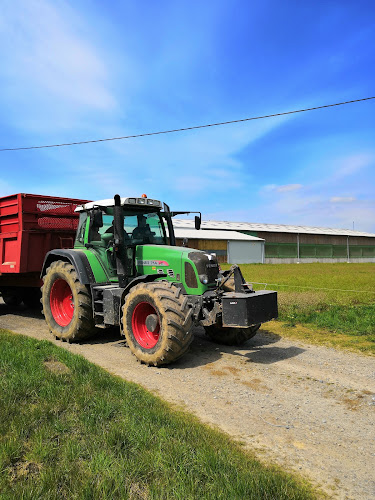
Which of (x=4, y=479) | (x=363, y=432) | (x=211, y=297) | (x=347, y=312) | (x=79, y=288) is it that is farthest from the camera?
(x=347, y=312)

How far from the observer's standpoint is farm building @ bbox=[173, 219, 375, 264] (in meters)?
48.4

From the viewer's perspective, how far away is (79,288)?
7.43 m

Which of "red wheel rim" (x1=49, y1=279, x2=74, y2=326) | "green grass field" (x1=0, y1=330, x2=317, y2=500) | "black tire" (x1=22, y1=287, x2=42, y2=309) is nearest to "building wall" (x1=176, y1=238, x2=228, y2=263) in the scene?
"black tire" (x1=22, y1=287, x2=42, y2=309)

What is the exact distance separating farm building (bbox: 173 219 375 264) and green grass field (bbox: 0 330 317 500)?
37384 mm

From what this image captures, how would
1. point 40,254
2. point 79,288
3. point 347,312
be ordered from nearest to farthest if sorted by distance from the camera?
point 79,288, point 40,254, point 347,312

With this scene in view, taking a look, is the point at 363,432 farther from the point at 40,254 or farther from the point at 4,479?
the point at 40,254

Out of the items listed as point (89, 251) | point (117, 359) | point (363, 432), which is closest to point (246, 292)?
point (117, 359)

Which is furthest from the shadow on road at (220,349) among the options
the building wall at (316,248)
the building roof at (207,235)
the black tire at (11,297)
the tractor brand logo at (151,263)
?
the building wall at (316,248)

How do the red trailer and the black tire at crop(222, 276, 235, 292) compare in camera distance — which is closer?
the black tire at crop(222, 276, 235, 292)

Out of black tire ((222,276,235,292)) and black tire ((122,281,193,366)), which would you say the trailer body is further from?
black tire ((222,276,235,292))

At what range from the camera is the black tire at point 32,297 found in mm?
10864

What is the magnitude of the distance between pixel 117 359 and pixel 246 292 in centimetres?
242

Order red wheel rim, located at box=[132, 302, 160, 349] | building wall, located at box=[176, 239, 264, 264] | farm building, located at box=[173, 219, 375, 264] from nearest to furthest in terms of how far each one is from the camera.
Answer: red wheel rim, located at box=[132, 302, 160, 349] → building wall, located at box=[176, 239, 264, 264] → farm building, located at box=[173, 219, 375, 264]

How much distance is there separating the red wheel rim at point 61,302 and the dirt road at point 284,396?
0.86m
